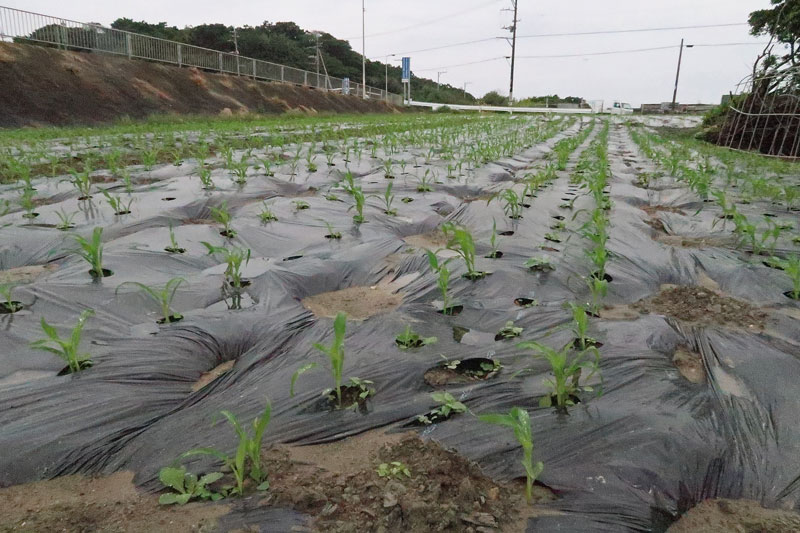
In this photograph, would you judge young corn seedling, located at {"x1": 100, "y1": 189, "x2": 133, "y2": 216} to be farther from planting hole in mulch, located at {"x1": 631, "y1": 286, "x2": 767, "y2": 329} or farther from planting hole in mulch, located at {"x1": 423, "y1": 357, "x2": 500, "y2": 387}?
planting hole in mulch, located at {"x1": 631, "y1": 286, "x2": 767, "y2": 329}

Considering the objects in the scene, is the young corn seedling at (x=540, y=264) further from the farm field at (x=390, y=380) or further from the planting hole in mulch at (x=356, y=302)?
the planting hole in mulch at (x=356, y=302)

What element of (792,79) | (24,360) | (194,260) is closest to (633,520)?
(24,360)

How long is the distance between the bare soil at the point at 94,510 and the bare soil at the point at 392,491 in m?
0.17

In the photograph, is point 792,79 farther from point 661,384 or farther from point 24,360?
point 24,360

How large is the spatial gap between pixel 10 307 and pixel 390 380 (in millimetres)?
1548

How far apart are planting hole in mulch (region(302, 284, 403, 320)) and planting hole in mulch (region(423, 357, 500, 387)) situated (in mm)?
570

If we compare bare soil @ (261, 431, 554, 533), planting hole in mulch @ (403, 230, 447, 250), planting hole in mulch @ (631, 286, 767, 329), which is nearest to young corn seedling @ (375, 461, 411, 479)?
bare soil @ (261, 431, 554, 533)

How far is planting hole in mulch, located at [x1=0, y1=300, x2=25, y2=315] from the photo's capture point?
1876mm

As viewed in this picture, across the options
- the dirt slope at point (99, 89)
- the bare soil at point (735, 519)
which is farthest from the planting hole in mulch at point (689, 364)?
the dirt slope at point (99, 89)

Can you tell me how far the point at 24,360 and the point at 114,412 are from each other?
485 millimetres

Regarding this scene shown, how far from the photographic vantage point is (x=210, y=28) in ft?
146

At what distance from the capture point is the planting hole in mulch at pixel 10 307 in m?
1.88

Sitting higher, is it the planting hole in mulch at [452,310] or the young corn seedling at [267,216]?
the young corn seedling at [267,216]

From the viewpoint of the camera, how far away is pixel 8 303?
1.87 meters
